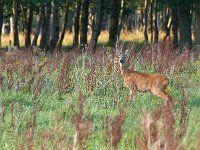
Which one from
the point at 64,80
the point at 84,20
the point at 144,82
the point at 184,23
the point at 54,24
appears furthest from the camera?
the point at 84,20

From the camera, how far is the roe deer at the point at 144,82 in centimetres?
998

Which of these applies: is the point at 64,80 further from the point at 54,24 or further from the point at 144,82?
the point at 54,24

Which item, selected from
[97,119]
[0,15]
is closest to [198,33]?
[0,15]

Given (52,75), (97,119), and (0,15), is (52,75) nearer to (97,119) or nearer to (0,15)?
(97,119)

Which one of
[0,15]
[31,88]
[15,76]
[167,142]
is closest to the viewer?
[167,142]

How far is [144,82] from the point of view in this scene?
10195 mm

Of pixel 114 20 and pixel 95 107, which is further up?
pixel 114 20

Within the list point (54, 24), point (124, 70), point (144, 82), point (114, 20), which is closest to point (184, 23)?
point (114, 20)

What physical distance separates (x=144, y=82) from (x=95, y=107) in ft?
5.14

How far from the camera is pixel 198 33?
2356 cm

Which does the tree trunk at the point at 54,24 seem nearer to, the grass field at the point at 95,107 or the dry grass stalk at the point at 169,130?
the grass field at the point at 95,107

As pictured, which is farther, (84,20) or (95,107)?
(84,20)

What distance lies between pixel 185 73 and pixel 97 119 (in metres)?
4.89

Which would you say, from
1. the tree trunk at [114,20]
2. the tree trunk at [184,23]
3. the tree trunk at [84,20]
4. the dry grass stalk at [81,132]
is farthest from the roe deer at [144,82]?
the tree trunk at [84,20]
